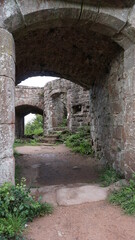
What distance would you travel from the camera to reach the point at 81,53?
3.91 meters

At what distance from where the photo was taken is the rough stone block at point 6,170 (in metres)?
1.94

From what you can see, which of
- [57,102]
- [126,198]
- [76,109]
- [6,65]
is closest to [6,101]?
[6,65]

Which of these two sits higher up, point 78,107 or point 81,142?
point 78,107

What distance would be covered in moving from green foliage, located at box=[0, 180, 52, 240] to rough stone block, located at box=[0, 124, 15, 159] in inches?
13.2

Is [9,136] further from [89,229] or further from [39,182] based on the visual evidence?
[39,182]

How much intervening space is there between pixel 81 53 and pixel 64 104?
765cm

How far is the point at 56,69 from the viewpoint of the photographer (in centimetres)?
458

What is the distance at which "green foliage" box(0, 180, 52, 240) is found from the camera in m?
1.49

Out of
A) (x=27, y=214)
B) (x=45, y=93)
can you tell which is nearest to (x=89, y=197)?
(x=27, y=214)

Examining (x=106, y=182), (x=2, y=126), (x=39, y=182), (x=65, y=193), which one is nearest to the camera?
(x=2, y=126)

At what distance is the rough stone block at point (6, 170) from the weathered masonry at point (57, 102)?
19.9ft

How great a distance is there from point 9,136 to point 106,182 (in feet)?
5.91

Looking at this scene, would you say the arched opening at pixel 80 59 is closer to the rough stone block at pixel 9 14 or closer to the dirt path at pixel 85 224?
the rough stone block at pixel 9 14

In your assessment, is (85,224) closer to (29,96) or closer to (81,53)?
(81,53)
